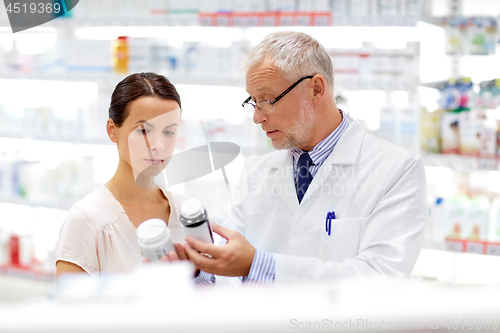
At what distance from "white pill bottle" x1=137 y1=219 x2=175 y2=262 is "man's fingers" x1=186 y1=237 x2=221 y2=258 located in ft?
0.26

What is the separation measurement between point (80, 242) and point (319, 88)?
75 cm

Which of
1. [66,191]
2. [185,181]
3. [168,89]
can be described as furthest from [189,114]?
[66,191]

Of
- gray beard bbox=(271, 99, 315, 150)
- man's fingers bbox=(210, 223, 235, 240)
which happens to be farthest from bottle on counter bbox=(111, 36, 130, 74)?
man's fingers bbox=(210, 223, 235, 240)

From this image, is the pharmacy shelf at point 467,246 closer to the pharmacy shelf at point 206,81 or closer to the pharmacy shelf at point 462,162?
the pharmacy shelf at point 462,162

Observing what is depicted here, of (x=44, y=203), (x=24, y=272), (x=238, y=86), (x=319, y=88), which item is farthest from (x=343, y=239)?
(x=24, y=272)

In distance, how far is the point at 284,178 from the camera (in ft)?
4.26

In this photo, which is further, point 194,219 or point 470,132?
point 470,132

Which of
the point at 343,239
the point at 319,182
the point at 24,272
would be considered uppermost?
the point at 319,182

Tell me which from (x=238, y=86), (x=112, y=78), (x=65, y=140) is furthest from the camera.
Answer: (x=65, y=140)

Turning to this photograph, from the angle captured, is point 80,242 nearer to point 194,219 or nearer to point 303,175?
point 194,219

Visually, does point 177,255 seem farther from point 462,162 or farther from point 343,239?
point 462,162

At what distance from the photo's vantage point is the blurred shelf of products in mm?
2268

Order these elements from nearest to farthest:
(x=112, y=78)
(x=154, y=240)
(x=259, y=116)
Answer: (x=154, y=240)
(x=259, y=116)
(x=112, y=78)

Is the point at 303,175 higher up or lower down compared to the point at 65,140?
higher up
